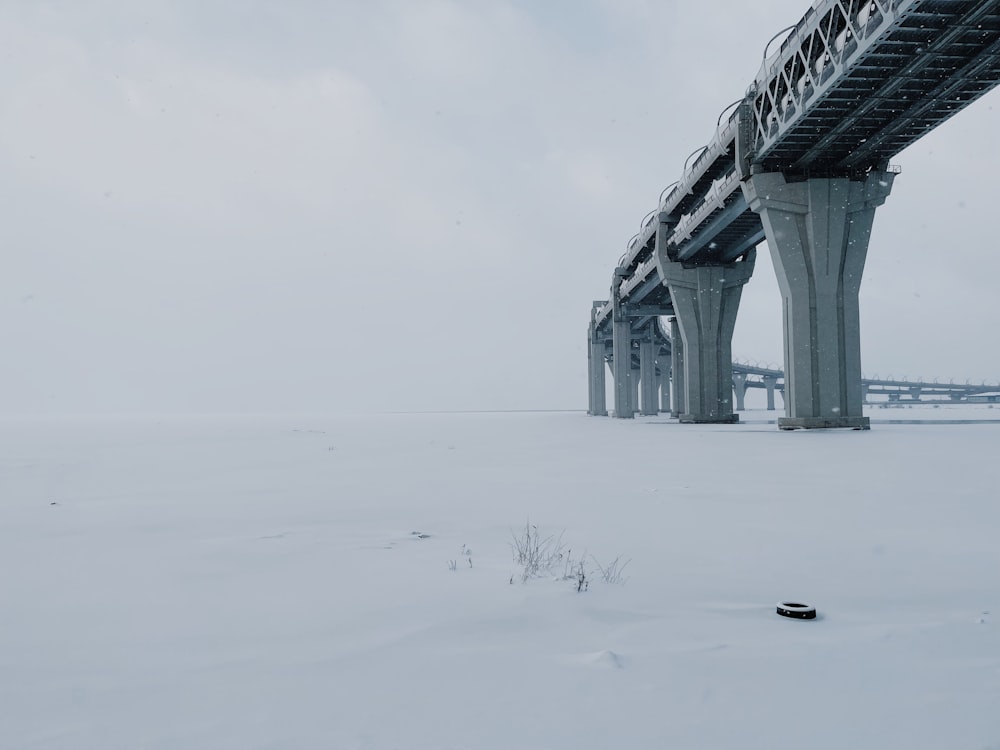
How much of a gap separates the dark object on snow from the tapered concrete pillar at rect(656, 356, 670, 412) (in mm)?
108151

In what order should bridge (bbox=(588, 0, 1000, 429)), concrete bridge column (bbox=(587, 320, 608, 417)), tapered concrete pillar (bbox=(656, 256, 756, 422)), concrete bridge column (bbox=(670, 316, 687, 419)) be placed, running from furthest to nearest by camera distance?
concrete bridge column (bbox=(587, 320, 608, 417)) → concrete bridge column (bbox=(670, 316, 687, 419)) → tapered concrete pillar (bbox=(656, 256, 756, 422)) → bridge (bbox=(588, 0, 1000, 429))

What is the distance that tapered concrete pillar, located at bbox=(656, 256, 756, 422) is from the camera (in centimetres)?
4244

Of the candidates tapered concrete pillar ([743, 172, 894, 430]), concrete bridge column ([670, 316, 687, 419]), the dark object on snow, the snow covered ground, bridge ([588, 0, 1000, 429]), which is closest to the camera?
the snow covered ground

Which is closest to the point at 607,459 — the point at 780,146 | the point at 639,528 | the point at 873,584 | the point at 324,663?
the point at 639,528

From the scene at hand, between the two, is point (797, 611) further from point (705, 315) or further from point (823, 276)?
point (705, 315)

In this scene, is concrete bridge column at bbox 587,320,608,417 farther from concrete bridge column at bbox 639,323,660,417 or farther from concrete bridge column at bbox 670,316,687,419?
Answer: concrete bridge column at bbox 670,316,687,419

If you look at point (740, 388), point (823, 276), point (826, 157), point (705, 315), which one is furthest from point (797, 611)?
point (740, 388)

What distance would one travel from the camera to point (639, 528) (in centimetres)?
637

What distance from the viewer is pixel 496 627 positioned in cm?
358

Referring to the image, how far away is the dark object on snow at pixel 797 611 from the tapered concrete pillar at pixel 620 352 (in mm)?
57762

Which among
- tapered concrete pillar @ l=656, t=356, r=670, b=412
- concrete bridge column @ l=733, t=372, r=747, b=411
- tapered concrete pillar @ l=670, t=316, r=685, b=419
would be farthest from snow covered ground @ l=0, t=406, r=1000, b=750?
concrete bridge column @ l=733, t=372, r=747, b=411

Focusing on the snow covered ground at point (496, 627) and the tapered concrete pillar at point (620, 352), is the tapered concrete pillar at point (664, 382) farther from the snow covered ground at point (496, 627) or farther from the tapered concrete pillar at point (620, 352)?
the snow covered ground at point (496, 627)

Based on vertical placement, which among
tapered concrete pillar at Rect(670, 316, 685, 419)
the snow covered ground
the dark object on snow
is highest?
tapered concrete pillar at Rect(670, 316, 685, 419)

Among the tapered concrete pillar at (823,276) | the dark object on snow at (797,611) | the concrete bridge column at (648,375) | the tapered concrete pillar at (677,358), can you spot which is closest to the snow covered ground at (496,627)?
the dark object on snow at (797,611)
